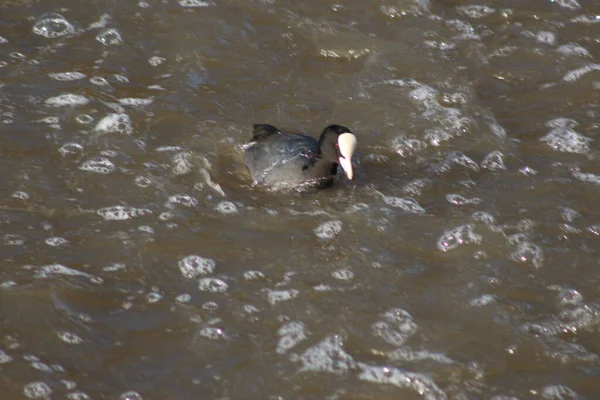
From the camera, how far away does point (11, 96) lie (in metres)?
6.21

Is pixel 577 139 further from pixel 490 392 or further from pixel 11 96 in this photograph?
pixel 11 96

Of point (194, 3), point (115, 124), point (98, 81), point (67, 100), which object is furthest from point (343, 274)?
point (194, 3)

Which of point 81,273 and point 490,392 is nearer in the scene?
point 490,392

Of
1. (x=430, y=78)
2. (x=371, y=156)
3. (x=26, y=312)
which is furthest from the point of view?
(x=430, y=78)

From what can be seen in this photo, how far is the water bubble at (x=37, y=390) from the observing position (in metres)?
3.91

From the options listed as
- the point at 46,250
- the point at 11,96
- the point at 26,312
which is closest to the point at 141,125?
the point at 11,96

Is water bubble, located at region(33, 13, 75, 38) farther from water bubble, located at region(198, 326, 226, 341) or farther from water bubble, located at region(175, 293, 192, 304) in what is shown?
water bubble, located at region(198, 326, 226, 341)

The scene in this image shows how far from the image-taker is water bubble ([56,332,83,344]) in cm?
425

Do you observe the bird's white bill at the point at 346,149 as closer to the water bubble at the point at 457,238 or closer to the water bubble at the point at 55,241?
the water bubble at the point at 457,238

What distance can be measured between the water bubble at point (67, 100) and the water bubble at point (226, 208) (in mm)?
1502

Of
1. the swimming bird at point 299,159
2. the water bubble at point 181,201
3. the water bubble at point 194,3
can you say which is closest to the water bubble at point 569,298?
the swimming bird at point 299,159

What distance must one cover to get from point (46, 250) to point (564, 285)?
2.83 m

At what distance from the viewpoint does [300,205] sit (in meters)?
5.53

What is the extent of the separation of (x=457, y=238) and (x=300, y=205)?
99cm
